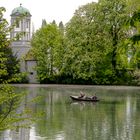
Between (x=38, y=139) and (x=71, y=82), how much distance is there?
46250 millimetres

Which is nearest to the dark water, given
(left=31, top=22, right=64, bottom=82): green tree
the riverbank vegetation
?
the riverbank vegetation

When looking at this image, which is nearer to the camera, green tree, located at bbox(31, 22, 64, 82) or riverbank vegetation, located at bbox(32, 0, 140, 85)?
riverbank vegetation, located at bbox(32, 0, 140, 85)

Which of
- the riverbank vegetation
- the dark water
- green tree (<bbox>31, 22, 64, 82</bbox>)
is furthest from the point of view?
green tree (<bbox>31, 22, 64, 82</bbox>)

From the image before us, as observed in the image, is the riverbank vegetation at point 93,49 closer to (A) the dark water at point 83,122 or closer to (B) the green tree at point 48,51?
(B) the green tree at point 48,51

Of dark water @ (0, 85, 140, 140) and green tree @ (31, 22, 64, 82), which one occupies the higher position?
green tree @ (31, 22, 64, 82)

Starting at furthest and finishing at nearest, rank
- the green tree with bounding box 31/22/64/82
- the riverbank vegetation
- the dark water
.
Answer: the green tree with bounding box 31/22/64/82
the riverbank vegetation
the dark water

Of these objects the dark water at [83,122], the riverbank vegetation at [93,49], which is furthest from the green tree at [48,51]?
the dark water at [83,122]

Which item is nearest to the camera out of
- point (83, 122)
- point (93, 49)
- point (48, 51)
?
point (83, 122)

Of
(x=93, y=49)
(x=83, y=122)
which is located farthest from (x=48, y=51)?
(x=83, y=122)

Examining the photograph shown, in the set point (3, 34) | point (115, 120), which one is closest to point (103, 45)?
point (115, 120)

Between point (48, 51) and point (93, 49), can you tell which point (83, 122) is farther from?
point (48, 51)

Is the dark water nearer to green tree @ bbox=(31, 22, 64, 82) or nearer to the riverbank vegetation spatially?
the riverbank vegetation

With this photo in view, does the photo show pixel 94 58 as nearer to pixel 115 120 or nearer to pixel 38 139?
pixel 115 120

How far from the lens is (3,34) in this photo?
7812 millimetres
